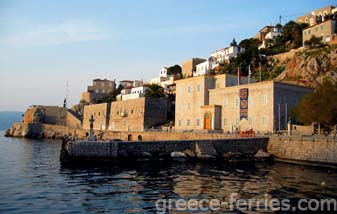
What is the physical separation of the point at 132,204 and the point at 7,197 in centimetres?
604

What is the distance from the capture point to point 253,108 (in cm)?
3628

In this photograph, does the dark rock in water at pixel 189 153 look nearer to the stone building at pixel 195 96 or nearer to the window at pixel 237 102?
the window at pixel 237 102

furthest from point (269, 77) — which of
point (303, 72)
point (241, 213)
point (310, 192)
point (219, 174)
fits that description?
point (241, 213)

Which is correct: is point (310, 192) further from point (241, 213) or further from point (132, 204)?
point (132, 204)

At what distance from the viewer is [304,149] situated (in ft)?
86.2

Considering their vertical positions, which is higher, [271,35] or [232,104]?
[271,35]

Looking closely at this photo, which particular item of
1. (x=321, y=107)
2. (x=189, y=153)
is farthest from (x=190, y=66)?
(x=189, y=153)

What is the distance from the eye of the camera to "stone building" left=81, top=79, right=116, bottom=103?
320 feet

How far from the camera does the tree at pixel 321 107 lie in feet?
92.8

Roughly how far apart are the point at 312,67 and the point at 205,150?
29.7m

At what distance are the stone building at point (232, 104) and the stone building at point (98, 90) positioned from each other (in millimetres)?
Result: 54917

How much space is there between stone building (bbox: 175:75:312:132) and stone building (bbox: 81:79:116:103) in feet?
180

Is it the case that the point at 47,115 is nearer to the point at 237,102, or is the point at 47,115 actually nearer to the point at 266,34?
the point at 237,102

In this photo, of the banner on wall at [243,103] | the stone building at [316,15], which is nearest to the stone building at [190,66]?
the stone building at [316,15]
